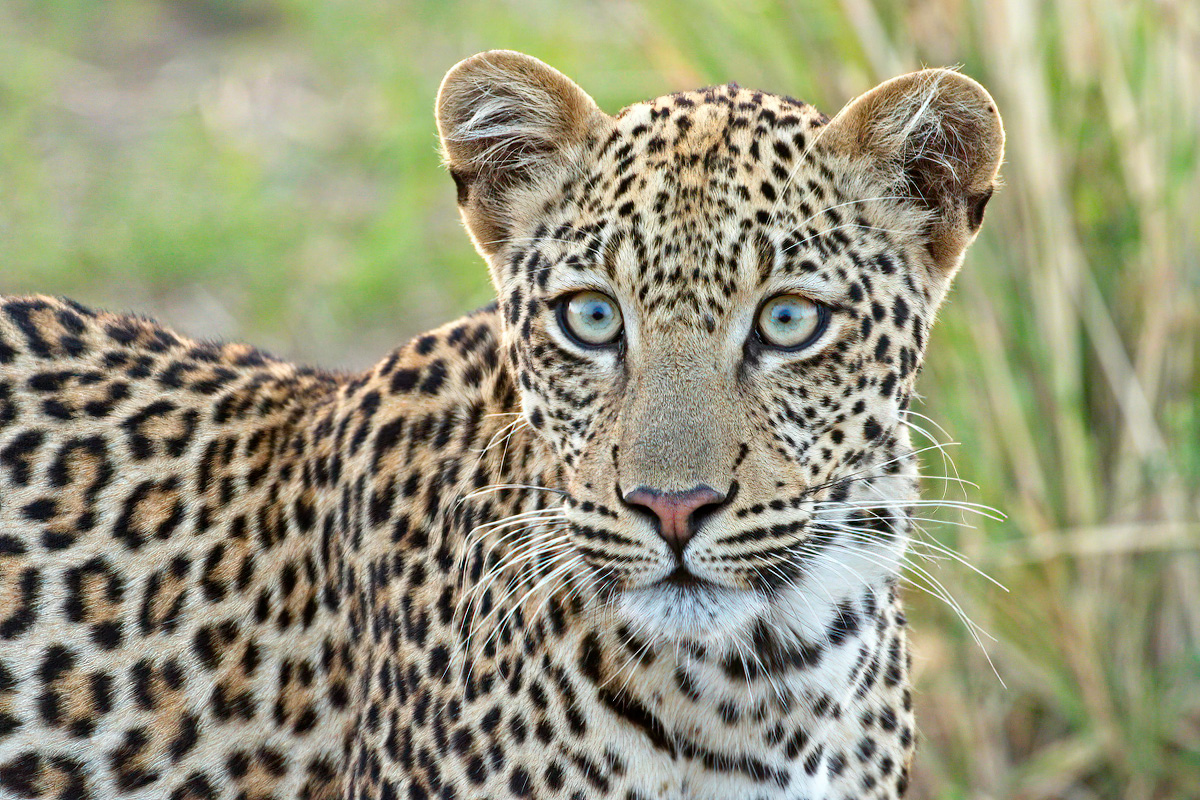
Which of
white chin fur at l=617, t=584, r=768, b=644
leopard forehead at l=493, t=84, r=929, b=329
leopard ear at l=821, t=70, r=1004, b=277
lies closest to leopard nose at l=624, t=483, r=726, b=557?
white chin fur at l=617, t=584, r=768, b=644

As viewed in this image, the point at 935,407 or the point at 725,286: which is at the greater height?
the point at 725,286

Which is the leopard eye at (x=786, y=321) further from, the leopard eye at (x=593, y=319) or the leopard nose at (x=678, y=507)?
the leopard nose at (x=678, y=507)

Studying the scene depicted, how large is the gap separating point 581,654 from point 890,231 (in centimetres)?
129

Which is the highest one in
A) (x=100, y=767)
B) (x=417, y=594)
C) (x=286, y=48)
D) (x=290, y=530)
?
(x=286, y=48)

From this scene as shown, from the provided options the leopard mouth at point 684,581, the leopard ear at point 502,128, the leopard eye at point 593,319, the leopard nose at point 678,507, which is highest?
the leopard ear at point 502,128

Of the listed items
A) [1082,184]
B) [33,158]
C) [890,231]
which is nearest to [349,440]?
[890,231]

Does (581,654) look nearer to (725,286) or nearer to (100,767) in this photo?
(725,286)

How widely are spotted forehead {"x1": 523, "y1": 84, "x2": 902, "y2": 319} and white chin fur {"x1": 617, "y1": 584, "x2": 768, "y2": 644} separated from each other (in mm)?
644

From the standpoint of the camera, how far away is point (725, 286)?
3.24 meters

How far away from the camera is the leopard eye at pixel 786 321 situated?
3.29 meters

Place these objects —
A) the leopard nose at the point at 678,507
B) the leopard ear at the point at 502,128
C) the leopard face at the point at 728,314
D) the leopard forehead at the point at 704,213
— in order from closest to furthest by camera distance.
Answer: the leopard nose at the point at 678,507
the leopard face at the point at 728,314
the leopard forehead at the point at 704,213
the leopard ear at the point at 502,128

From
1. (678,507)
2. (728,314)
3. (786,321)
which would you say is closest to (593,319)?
(728,314)

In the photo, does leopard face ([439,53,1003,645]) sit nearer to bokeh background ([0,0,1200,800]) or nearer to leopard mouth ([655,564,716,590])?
leopard mouth ([655,564,716,590])

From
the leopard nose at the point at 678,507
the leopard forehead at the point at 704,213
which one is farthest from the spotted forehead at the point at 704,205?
the leopard nose at the point at 678,507
